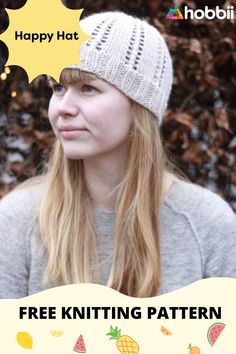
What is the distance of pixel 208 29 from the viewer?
1.97 meters

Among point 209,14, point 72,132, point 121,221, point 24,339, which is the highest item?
point 209,14

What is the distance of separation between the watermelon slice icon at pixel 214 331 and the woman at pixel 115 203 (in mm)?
153

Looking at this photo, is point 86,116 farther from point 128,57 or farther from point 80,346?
point 80,346

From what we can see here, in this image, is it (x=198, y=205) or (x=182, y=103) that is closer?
(x=198, y=205)

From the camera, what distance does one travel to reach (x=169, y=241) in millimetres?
1515

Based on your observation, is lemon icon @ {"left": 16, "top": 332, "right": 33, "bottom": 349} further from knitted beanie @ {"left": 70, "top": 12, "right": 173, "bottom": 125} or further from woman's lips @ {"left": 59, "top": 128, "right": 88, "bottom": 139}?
knitted beanie @ {"left": 70, "top": 12, "right": 173, "bottom": 125}

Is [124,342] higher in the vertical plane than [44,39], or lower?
lower

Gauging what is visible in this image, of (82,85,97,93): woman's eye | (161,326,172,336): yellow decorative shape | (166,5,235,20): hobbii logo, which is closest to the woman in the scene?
(82,85,97,93): woman's eye

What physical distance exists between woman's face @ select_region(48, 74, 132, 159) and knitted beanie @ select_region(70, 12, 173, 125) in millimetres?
29

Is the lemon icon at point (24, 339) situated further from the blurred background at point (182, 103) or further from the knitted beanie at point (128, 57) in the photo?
the blurred background at point (182, 103)

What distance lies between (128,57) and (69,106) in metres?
0.17

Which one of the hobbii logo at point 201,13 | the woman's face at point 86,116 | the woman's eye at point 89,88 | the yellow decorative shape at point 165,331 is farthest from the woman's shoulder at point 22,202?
the hobbii logo at point 201,13

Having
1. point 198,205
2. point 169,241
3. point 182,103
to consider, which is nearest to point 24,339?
point 169,241

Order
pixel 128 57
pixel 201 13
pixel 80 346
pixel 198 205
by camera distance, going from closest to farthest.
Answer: pixel 80 346
pixel 128 57
pixel 198 205
pixel 201 13
